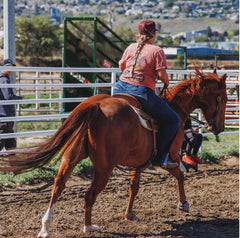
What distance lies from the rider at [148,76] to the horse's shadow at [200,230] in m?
0.96

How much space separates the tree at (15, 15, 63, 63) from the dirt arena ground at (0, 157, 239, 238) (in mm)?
46270

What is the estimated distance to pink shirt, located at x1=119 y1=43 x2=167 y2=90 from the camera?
4961 mm

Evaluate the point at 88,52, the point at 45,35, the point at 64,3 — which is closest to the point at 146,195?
the point at 88,52

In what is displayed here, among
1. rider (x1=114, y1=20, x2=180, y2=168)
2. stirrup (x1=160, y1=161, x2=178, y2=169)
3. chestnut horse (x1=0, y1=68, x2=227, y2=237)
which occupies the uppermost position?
rider (x1=114, y1=20, x2=180, y2=168)

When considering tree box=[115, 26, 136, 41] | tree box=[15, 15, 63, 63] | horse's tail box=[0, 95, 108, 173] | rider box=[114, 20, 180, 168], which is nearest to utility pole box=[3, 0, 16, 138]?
rider box=[114, 20, 180, 168]

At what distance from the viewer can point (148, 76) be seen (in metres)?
5.06

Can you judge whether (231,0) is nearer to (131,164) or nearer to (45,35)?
(45,35)

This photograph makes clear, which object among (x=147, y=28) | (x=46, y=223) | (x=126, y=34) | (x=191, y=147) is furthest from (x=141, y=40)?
(x=126, y=34)

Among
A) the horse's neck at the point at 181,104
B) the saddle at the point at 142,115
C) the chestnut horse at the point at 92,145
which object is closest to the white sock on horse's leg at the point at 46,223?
the chestnut horse at the point at 92,145

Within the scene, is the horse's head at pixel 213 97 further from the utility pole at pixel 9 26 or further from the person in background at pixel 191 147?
the utility pole at pixel 9 26

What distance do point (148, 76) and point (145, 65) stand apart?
14 centimetres

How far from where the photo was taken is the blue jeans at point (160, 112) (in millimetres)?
5094

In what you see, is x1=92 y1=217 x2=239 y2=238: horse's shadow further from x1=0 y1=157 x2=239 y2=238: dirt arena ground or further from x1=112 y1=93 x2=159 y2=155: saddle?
x1=112 y1=93 x2=159 y2=155: saddle

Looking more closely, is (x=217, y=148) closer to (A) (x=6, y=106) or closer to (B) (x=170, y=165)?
(B) (x=170, y=165)
